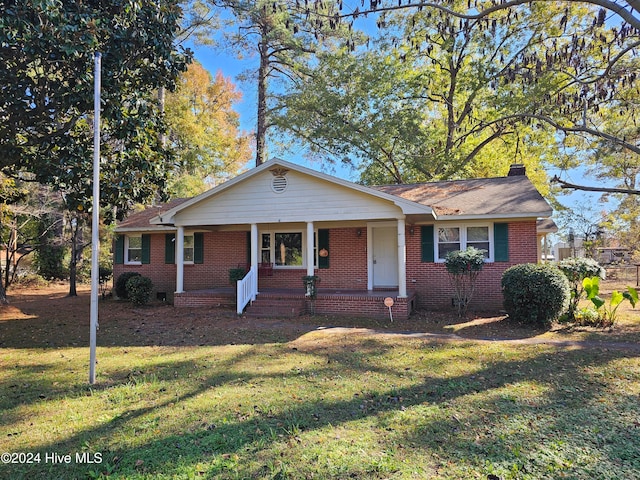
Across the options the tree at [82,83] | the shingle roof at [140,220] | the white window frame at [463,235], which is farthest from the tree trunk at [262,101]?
the tree at [82,83]

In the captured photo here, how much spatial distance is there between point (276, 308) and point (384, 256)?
4182 millimetres

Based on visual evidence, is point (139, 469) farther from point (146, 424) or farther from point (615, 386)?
point (615, 386)

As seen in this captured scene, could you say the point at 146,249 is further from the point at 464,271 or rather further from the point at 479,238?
the point at 479,238

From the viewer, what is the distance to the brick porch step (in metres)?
10.8

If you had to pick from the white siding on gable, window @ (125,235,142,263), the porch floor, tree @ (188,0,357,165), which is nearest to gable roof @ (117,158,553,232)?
the white siding on gable

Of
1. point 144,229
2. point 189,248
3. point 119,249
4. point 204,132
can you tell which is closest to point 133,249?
point 119,249

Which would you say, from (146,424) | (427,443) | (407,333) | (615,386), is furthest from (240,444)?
(407,333)

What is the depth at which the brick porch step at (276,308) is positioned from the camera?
10.8 metres

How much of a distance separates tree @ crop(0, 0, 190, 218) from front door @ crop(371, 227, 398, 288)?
23.6ft

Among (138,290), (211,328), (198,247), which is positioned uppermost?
(198,247)

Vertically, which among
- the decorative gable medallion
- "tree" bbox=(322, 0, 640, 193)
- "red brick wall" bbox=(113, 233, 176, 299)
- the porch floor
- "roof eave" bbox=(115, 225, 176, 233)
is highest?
"tree" bbox=(322, 0, 640, 193)

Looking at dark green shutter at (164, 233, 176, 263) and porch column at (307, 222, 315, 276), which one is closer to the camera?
porch column at (307, 222, 315, 276)

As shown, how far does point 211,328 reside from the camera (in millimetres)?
9336

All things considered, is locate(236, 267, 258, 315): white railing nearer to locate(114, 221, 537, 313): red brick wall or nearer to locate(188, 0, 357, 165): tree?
locate(114, 221, 537, 313): red brick wall
